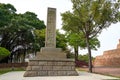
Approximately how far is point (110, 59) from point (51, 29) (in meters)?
21.5

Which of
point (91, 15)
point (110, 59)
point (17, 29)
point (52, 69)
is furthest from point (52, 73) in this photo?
point (110, 59)

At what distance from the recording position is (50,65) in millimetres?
14750

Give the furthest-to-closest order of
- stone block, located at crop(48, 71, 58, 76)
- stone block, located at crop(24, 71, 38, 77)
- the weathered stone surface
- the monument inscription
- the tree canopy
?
the tree canopy < the monument inscription < stone block, located at crop(48, 71, 58, 76) < the weathered stone surface < stone block, located at crop(24, 71, 38, 77)

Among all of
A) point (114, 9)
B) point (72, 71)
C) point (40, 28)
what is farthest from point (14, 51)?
point (72, 71)

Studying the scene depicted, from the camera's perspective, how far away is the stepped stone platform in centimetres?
3378

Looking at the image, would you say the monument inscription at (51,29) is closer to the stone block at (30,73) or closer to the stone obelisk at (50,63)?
the stone obelisk at (50,63)

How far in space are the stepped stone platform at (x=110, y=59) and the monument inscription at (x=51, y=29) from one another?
19264 mm

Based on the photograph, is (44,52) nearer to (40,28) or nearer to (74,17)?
(74,17)

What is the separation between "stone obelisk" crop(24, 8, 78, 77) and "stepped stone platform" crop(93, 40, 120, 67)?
62.9 feet

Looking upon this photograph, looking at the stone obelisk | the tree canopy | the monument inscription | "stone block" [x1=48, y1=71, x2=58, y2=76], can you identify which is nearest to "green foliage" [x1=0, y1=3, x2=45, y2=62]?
the tree canopy

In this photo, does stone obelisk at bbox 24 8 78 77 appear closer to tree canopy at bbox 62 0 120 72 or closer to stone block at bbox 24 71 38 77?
stone block at bbox 24 71 38 77

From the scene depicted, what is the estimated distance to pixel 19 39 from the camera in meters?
34.1

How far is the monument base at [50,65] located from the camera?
14.5 meters

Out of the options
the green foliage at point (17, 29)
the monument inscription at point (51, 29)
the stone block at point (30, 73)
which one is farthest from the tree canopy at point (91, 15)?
the green foliage at point (17, 29)
